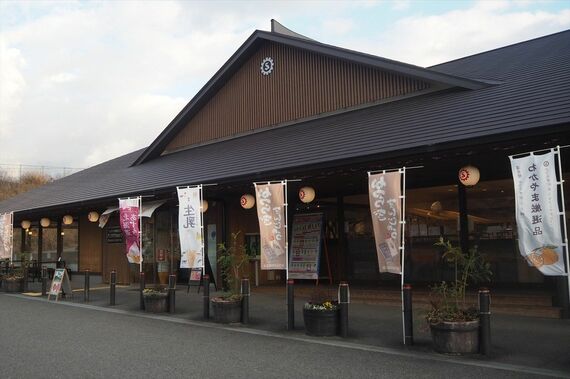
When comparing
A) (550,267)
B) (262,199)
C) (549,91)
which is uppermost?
(549,91)

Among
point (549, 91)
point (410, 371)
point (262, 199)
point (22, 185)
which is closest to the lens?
point (410, 371)

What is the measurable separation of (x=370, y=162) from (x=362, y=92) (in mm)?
4659

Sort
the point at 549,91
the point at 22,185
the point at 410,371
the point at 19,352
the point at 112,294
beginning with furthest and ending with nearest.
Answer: the point at 22,185 → the point at 112,294 → the point at 549,91 → the point at 19,352 → the point at 410,371

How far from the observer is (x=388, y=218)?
8.75m

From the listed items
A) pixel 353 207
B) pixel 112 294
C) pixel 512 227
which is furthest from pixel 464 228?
pixel 112 294

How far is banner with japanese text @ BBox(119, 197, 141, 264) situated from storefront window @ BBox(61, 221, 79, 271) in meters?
12.2

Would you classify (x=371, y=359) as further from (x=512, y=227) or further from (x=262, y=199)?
(x=512, y=227)

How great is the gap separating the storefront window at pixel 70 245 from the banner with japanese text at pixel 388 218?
19483 mm

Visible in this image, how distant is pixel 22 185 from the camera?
63969mm

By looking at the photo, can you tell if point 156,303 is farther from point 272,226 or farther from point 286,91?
point 286,91

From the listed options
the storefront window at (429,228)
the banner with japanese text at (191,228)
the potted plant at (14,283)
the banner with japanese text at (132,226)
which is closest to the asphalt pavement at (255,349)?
the banner with japanese text at (191,228)

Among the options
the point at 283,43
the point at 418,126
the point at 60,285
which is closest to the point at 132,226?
the point at 60,285

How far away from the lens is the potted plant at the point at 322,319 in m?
8.91

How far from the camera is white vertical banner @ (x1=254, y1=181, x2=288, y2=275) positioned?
1031cm
